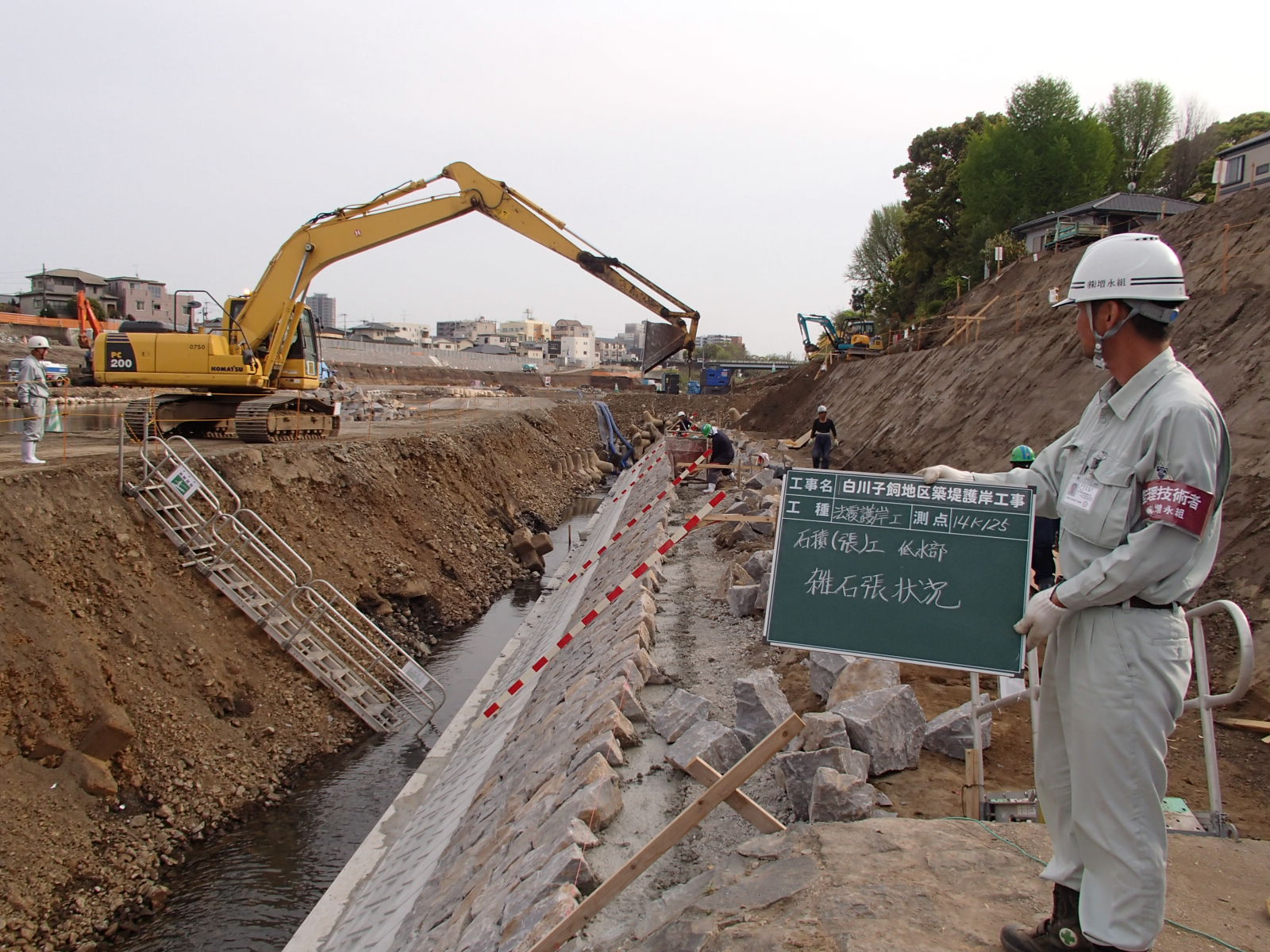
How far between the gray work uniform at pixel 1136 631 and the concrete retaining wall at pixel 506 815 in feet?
7.25

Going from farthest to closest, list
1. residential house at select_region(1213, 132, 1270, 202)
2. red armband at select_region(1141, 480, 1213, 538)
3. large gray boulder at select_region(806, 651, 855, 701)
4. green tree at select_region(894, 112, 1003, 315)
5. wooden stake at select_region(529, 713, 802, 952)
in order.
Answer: green tree at select_region(894, 112, 1003, 315) < residential house at select_region(1213, 132, 1270, 202) < large gray boulder at select_region(806, 651, 855, 701) < wooden stake at select_region(529, 713, 802, 952) < red armband at select_region(1141, 480, 1213, 538)

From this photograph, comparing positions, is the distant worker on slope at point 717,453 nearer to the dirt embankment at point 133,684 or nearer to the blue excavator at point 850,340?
the dirt embankment at point 133,684

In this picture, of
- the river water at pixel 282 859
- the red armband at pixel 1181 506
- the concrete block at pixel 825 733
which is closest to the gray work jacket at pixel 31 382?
the river water at pixel 282 859

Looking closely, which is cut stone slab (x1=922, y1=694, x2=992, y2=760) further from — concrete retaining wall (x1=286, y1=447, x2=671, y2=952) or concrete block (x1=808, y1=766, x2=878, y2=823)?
concrete retaining wall (x1=286, y1=447, x2=671, y2=952)

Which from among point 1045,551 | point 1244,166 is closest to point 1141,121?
point 1244,166

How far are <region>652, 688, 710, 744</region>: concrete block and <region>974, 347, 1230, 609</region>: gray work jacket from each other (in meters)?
2.93

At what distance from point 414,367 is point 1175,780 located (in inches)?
2292

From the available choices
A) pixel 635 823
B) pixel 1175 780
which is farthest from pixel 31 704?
pixel 1175 780

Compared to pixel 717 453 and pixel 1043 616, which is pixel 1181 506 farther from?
pixel 717 453

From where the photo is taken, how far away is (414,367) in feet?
193

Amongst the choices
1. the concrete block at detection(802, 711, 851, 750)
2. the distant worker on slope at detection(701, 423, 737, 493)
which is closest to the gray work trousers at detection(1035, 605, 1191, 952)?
the concrete block at detection(802, 711, 851, 750)

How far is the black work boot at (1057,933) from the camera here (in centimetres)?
255

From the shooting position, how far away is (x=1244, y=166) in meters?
26.0

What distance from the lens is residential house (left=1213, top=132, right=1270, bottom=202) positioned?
25.0 metres
